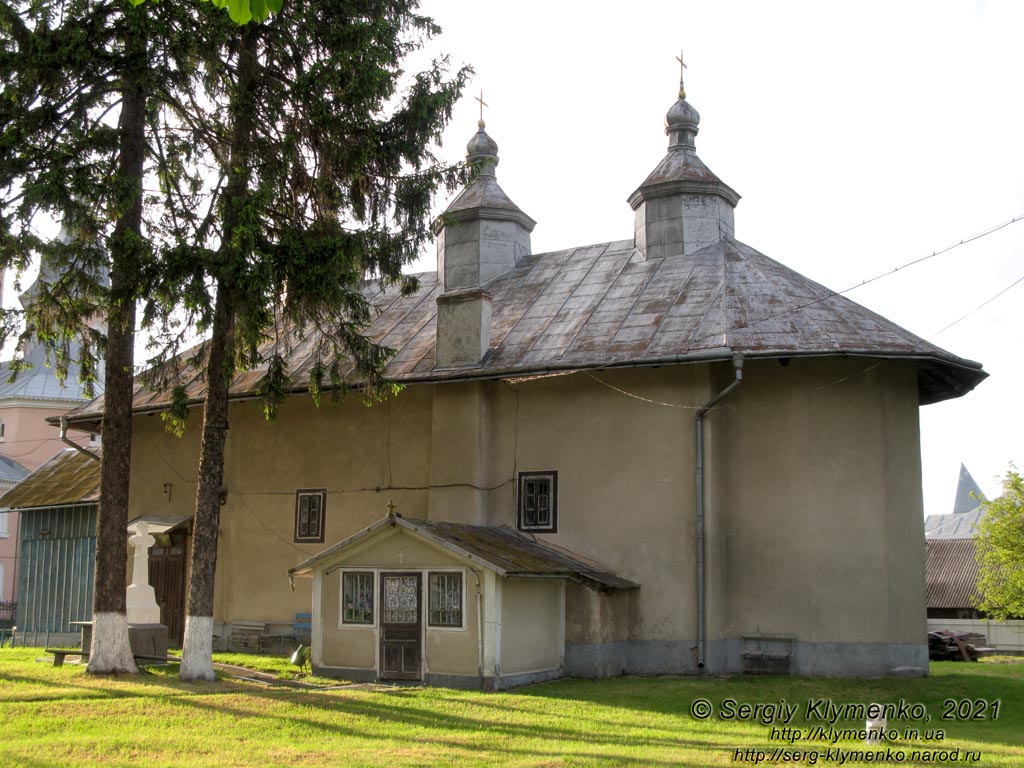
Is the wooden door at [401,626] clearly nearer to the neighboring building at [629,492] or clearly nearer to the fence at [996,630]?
the neighboring building at [629,492]

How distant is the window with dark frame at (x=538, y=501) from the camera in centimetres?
1780

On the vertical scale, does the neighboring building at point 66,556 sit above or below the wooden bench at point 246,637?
above

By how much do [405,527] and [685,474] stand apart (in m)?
4.52

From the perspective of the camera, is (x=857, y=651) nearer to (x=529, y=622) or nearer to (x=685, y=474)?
(x=685, y=474)

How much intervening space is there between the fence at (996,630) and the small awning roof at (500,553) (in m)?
20.8

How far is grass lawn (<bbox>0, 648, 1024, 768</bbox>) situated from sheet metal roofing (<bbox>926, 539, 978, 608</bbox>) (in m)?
23.7

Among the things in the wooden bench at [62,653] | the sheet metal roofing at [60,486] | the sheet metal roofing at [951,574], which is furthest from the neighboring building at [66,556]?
the sheet metal roofing at [951,574]

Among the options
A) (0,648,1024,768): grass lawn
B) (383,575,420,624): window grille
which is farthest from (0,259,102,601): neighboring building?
(383,575,420,624): window grille

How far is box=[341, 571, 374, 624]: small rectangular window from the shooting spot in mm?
15719

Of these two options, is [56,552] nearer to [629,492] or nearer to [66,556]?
[66,556]

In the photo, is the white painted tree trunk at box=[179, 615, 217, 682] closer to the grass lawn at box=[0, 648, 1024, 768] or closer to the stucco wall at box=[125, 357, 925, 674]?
the grass lawn at box=[0, 648, 1024, 768]

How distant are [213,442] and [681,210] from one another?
10.4 metres

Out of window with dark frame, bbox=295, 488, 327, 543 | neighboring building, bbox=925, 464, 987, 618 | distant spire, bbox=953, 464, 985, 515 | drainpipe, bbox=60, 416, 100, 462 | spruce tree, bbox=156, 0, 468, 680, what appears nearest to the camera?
spruce tree, bbox=156, 0, 468, 680

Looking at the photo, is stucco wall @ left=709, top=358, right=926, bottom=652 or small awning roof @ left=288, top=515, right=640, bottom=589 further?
stucco wall @ left=709, top=358, right=926, bottom=652
